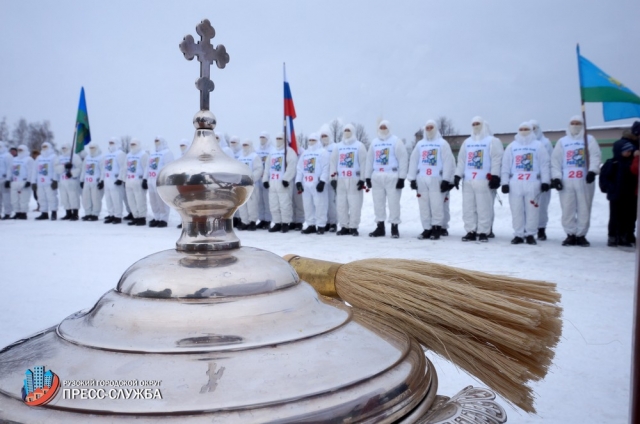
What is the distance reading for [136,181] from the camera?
41.6ft

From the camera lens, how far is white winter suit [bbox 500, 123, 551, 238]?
8.38 metres

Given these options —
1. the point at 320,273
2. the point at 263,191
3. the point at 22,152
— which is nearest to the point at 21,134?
the point at 22,152

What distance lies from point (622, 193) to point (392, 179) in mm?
4017

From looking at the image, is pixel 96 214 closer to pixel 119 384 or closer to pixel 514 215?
pixel 514 215

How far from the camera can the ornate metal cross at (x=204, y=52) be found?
3.21 ft

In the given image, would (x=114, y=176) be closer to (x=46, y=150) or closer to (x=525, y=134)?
(x=46, y=150)

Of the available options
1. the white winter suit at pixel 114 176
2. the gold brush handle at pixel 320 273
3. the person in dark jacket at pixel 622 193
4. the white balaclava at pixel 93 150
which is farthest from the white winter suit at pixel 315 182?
the gold brush handle at pixel 320 273

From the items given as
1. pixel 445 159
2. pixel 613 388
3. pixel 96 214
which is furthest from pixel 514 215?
pixel 96 214

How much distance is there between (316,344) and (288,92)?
10946 mm

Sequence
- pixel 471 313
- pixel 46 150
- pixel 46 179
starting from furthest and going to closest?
pixel 46 150
pixel 46 179
pixel 471 313

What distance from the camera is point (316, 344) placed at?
31.8 inches

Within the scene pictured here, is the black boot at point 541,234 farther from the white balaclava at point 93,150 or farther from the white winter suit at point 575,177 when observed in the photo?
the white balaclava at point 93,150

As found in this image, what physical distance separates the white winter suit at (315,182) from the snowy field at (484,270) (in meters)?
0.97

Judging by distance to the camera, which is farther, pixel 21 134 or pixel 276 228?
pixel 21 134
